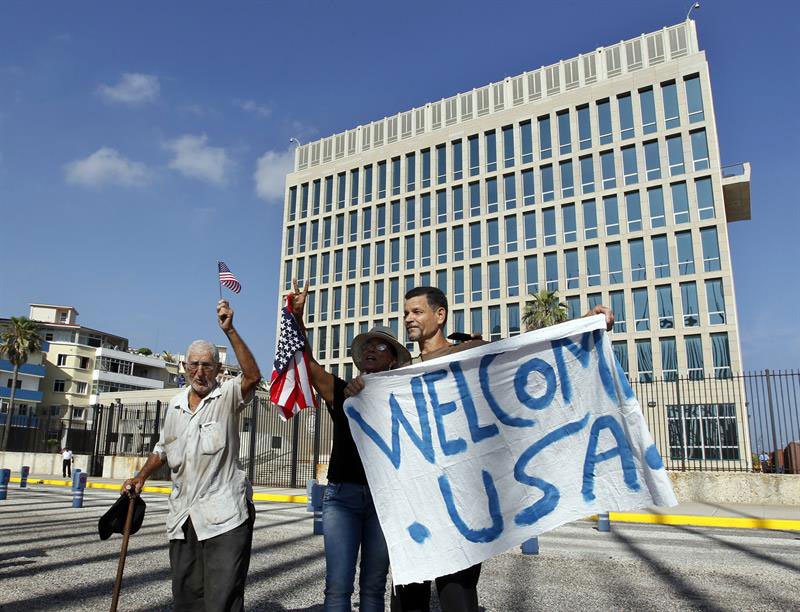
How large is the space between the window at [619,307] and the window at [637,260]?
1490mm

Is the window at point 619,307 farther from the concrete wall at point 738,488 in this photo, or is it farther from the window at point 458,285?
the concrete wall at point 738,488

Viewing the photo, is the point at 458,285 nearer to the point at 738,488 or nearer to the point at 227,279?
the point at 738,488

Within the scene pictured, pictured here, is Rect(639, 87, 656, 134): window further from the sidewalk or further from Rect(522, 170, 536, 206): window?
the sidewalk

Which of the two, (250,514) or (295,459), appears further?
(295,459)

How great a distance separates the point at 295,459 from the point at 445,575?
764 inches

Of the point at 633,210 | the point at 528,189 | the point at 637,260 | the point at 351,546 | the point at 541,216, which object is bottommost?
the point at 351,546

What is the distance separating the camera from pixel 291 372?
12.7ft

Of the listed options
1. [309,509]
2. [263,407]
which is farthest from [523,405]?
[263,407]

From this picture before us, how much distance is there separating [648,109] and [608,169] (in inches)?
197

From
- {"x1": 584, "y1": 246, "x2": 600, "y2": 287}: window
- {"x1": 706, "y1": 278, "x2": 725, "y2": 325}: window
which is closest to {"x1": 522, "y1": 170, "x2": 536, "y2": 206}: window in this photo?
{"x1": 584, "y1": 246, "x2": 600, "y2": 287}: window

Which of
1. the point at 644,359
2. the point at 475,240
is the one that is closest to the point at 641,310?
the point at 644,359

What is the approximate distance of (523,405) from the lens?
3.77 meters

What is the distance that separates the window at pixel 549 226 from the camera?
47812 millimetres

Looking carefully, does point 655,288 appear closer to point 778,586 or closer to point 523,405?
point 778,586
